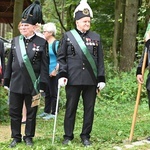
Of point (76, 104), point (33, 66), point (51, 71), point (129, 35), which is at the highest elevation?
point (129, 35)

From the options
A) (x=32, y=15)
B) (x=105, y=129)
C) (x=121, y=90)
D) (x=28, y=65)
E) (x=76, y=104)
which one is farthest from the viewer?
(x=121, y=90)

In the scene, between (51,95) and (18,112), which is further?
(51,95)

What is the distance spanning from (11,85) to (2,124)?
99.3 inches

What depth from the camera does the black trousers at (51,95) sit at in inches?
337

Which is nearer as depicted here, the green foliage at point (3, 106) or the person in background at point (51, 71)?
the person in background at point (51, 71)

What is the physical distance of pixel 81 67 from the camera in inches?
234

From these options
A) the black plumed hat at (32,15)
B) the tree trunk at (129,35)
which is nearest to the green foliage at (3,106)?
the black plumed hat at (32,15)

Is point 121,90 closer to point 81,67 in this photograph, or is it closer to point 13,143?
point 81,67

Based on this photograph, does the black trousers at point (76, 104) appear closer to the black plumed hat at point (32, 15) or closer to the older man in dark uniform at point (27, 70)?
the older man in dark uniform at point (27, 70)

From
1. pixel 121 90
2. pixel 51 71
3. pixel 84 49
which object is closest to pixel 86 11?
pixel 84 49

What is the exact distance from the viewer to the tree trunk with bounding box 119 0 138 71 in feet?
45.2

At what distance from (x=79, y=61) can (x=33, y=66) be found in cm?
67

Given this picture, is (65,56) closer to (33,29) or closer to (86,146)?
(33,29)

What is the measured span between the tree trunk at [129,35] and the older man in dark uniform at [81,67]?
7.94m
